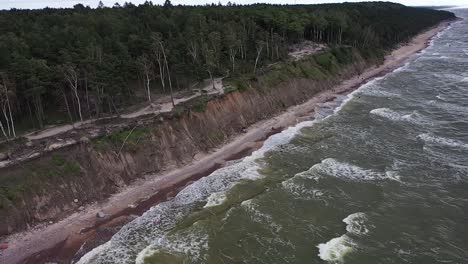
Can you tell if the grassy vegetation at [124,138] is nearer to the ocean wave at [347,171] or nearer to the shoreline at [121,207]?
the shoreline at [121,207]

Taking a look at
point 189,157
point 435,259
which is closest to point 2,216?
point 189,157

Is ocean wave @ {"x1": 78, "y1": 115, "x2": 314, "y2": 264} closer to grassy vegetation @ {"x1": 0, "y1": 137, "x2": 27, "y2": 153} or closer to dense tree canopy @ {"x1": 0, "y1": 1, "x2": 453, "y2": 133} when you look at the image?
grassy vegetation @ {"x1": 0, "y1": 137, "x2": 27, "y2": 153}

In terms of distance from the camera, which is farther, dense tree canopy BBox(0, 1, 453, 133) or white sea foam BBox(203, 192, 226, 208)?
dense tree canopy BBox(0, 1, 453, 133)

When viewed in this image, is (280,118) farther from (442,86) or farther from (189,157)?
(442,86)

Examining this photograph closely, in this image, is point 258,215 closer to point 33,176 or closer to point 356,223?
point 356,223

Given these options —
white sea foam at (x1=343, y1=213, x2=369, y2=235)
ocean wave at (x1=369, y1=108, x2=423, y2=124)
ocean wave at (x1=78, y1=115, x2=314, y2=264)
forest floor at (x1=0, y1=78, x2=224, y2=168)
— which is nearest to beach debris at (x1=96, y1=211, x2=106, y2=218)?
ocean wave at (x1=78, y1=115, x2=314, y2=264)
